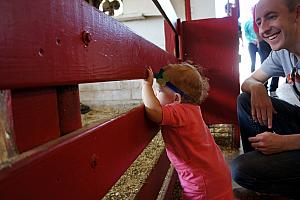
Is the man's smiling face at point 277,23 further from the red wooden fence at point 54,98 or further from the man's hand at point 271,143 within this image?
the red wooden fence at point 54,98

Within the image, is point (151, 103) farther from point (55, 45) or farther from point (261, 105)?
point (261, 105)

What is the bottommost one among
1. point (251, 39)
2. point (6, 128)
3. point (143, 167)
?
point (143, 167)

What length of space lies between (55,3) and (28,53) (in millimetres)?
79

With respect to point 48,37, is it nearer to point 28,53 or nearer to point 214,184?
point 28,53

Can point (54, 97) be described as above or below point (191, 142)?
above

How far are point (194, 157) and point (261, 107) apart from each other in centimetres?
56

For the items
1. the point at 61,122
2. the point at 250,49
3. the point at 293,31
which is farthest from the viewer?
the point at 250,49

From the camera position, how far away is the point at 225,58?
7.22 feet

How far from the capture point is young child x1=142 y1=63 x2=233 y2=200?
918mm

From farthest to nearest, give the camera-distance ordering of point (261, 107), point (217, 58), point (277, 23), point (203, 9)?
point (203, 9) < point (217, 58) < point (261, 107) < point (277, 23)

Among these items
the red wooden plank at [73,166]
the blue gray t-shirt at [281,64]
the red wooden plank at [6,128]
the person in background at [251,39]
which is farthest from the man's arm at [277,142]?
the person in background at [251,39]

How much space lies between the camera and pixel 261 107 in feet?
4.43

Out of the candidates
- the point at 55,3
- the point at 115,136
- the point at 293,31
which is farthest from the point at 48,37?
the point at 293,31

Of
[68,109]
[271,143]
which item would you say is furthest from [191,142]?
[68,109]
